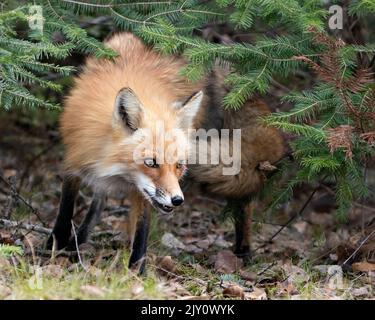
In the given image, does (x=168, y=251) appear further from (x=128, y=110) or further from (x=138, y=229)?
(x=128, y=110)

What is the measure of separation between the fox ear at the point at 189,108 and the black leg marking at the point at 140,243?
770mm

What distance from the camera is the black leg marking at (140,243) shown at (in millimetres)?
4852

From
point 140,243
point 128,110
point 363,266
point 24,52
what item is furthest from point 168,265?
point 24,52

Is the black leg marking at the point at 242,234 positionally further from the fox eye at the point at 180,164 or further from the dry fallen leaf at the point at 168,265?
the fox eye at the point at 180,164

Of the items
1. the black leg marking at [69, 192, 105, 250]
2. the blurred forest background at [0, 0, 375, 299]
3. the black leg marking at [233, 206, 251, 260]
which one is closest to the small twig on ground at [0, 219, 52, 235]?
the blurred forest background at [0, 0, 375, 299]

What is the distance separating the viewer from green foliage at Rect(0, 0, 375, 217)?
4.31 metres

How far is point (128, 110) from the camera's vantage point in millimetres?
4500

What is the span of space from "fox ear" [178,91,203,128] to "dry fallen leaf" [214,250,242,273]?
1.30 meters

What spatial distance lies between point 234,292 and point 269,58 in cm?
172

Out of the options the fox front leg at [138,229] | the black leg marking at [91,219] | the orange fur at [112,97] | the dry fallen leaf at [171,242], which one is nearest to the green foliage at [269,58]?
the orange fur at [112,97]

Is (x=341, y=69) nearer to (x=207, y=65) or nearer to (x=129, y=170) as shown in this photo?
(x=207, y=65)

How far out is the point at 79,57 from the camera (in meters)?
7.96
